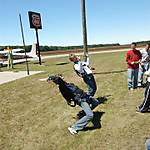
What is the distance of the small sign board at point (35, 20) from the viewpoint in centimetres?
2758

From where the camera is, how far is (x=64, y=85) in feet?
22.1

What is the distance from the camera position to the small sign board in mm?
27578

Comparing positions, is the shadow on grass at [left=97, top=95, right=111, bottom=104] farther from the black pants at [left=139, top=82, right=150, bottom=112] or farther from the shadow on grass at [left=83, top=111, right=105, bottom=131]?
the black pants at [left=139, top=82, right=150, bottom=112]

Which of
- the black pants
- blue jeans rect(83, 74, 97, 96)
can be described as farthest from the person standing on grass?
the black pants

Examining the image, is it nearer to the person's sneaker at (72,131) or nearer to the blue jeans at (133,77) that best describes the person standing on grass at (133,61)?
the blue jeans at (133,77)

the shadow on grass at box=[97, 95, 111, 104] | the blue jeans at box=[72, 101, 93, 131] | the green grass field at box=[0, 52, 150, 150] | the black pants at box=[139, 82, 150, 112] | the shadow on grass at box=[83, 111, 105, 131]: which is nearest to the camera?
the green grass field at box=[0, 52, 150, 150]

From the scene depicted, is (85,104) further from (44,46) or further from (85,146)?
(44,46)

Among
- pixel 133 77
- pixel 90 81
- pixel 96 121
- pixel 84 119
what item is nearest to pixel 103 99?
pixel 90 81

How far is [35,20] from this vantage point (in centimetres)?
2820

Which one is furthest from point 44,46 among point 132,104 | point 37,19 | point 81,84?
point 132,104

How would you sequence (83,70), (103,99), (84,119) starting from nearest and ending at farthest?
(84,119)
(83,70)
(103,99)

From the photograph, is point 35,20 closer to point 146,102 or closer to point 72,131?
point 146,102

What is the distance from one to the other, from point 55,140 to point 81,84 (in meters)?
6.63

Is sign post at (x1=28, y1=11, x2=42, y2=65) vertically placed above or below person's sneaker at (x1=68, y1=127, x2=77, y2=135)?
above
